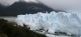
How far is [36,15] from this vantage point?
1582mm

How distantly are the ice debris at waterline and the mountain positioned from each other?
5 cm

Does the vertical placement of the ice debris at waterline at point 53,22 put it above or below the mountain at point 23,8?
below

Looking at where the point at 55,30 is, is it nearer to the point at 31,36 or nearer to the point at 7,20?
the point at 31,36

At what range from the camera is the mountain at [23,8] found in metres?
1.59

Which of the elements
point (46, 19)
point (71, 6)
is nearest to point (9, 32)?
point (46, 19)

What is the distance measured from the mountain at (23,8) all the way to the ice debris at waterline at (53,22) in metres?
0.05

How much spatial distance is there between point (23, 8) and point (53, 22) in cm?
35

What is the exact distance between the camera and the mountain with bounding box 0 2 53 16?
1593 mm

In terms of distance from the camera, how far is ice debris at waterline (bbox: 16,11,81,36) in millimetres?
1523

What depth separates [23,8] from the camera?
161 cm

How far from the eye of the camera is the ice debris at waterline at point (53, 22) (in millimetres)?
1523

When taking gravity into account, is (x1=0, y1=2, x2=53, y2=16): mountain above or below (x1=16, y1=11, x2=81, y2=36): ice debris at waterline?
above

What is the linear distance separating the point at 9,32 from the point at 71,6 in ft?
2.26

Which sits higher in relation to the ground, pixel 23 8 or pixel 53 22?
pixel 23 8
